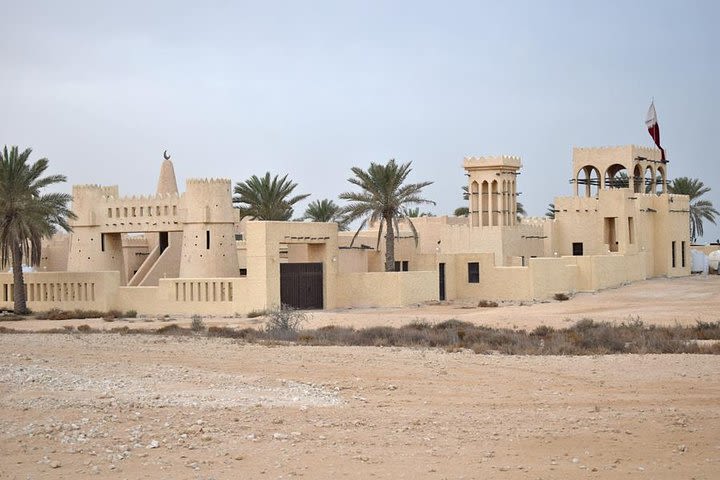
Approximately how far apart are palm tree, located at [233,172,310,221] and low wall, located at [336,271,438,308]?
9.03 m

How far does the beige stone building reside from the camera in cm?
4088

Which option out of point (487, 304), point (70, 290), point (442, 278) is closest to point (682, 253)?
point (442, 278)

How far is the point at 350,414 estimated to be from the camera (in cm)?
1706

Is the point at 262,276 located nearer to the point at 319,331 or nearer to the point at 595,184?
the point at 319,331

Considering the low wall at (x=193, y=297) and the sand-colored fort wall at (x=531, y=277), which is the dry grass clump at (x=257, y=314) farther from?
the sand-colored fort wall at (x=531, y=277)

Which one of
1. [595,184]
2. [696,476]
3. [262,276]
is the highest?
[595,184]

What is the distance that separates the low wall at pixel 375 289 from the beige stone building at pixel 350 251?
0.04m

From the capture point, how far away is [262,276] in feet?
129

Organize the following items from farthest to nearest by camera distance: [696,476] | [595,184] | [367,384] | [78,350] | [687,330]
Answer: [595,184]
[687,330]
[78,350]
[367,384]
[696,476]

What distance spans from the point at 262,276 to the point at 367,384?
19656 mm

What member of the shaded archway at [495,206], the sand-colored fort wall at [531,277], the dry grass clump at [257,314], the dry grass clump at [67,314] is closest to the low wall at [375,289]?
the sand-colored fort wall at [531,277]

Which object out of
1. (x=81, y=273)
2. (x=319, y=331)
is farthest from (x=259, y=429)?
(x=81, y=273)

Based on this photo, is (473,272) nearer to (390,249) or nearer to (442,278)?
(442,278)

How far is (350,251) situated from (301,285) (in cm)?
499
